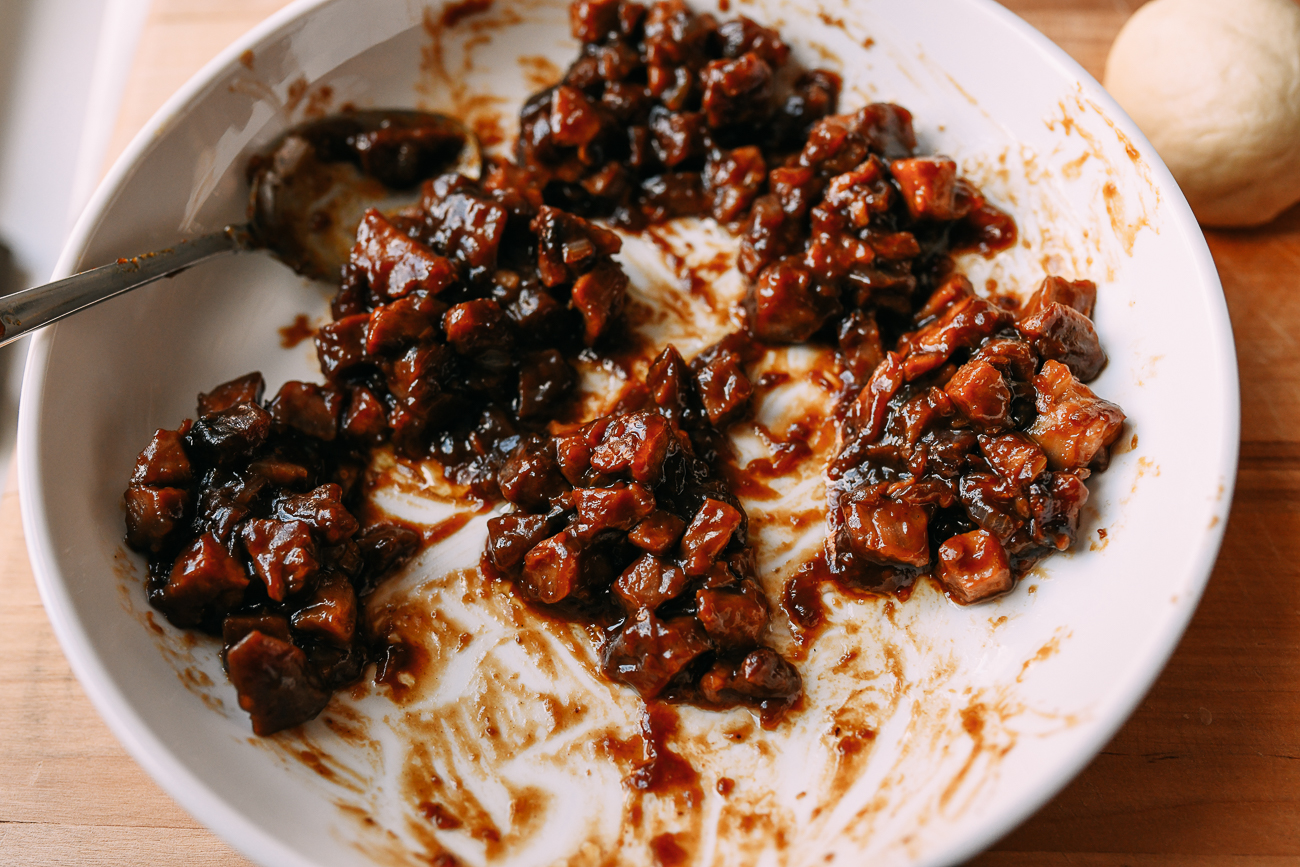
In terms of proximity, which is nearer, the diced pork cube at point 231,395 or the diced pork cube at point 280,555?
the diced pork cube at point 280,555

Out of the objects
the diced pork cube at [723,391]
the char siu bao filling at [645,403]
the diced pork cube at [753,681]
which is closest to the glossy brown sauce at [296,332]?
the char siu bao filling at [645,403]

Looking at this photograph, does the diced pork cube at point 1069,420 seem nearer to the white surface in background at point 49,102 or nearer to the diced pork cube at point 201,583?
the diced pork cube at point 201,583

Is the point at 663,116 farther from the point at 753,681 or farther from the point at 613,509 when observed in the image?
the point at 753,681

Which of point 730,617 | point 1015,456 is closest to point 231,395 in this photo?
point 730,617

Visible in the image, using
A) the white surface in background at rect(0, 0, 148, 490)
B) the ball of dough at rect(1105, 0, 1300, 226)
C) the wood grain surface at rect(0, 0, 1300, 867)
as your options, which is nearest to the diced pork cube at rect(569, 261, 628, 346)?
the wood grain surface at rect(0, 0, 1300, 867)

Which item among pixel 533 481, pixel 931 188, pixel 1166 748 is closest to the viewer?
pixel 1166 748

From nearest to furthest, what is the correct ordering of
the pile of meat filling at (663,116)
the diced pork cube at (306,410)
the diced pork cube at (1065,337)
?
the diced pork cube at (1065,337), the diced pork cube at (306,410), the pile of meat filling at (663,116)

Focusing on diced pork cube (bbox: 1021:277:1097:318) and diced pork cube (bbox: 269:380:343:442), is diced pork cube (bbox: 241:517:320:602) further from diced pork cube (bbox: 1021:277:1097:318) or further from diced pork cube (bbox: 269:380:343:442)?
diced pork cube (bbox: 1021:277:1097:318)
